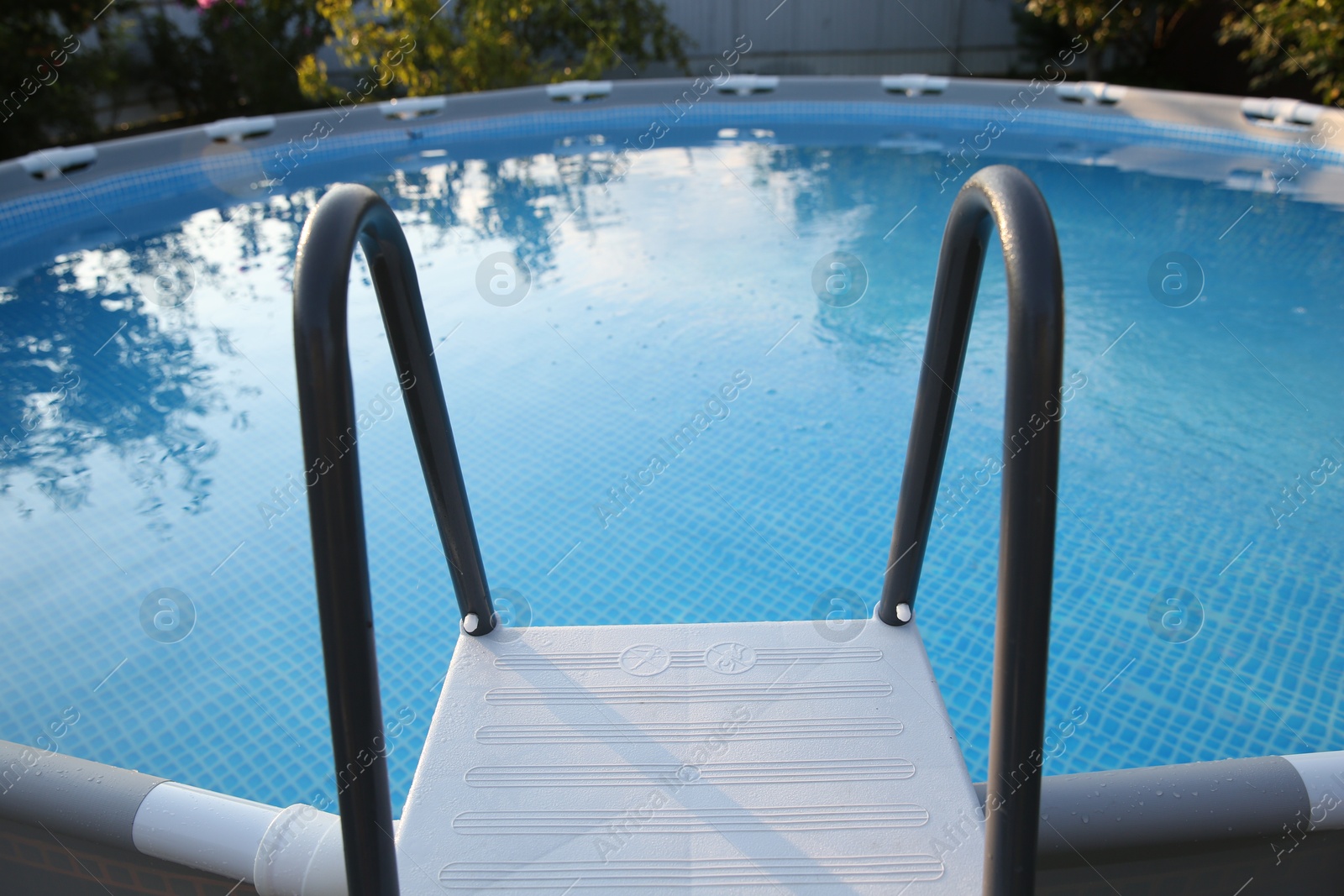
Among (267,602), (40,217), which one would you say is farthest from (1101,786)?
(40,217)

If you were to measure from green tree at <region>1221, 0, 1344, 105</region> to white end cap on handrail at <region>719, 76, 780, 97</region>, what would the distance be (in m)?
4.44

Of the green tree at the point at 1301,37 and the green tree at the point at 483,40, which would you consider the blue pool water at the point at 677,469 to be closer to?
the green tree at the point at 1301,37

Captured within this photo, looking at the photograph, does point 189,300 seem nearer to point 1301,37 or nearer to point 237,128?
point 237,128

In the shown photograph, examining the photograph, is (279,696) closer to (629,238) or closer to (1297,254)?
(629,238)

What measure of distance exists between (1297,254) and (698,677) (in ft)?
19.5

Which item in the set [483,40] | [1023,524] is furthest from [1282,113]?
[1023,524]

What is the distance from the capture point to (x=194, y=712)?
2.64 meters

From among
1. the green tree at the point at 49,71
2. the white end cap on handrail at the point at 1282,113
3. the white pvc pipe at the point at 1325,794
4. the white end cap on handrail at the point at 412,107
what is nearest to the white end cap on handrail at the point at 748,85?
the white end cap on handrail at the point at 412,107

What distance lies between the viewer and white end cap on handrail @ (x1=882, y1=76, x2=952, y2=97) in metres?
9.07

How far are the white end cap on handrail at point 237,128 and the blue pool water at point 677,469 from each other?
85.6 inches

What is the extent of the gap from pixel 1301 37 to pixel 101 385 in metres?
9.71

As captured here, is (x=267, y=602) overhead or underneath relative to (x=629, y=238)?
underneath

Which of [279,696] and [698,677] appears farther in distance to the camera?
[279,696]

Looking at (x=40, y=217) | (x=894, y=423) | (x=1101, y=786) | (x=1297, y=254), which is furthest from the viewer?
(x=40, y=217)
